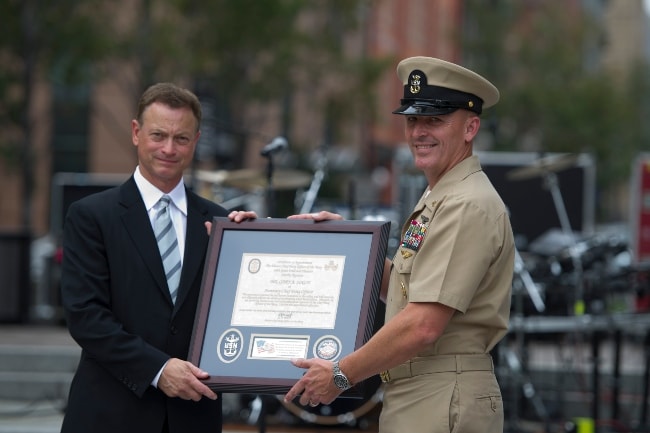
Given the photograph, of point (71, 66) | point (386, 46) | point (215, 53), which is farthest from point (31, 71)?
point (386, 46)

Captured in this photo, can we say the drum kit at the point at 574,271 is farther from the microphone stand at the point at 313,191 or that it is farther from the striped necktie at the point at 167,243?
the striped necktie at the point at 167,243

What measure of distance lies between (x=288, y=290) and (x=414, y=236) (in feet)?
2.15

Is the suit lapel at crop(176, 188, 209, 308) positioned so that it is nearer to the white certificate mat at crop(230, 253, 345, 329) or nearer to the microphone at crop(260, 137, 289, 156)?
the white certificate mat at crop(230, 253, 345, 329)

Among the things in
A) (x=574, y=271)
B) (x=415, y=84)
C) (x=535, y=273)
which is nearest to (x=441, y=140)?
(x=415, y=84)

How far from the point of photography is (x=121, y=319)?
4.82 m

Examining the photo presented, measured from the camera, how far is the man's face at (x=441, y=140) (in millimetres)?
4535

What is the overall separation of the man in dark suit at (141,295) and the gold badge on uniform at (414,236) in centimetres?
77

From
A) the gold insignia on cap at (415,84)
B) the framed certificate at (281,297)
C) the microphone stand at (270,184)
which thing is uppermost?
the gold insignia on cap at (415,84)

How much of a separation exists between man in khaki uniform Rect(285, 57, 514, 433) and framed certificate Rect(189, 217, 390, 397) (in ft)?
0.52

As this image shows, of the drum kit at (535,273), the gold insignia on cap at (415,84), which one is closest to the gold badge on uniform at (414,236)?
the gold insignia on cap at (415,84)

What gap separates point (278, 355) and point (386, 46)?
4492 centimetres

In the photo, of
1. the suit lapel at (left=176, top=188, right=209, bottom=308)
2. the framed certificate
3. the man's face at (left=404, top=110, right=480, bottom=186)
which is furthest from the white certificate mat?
the man's face at (left=404, top=110, right=480, bottom=186)

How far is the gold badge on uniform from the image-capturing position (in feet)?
14.6

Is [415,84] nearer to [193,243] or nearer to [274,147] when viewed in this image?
[193,243]
